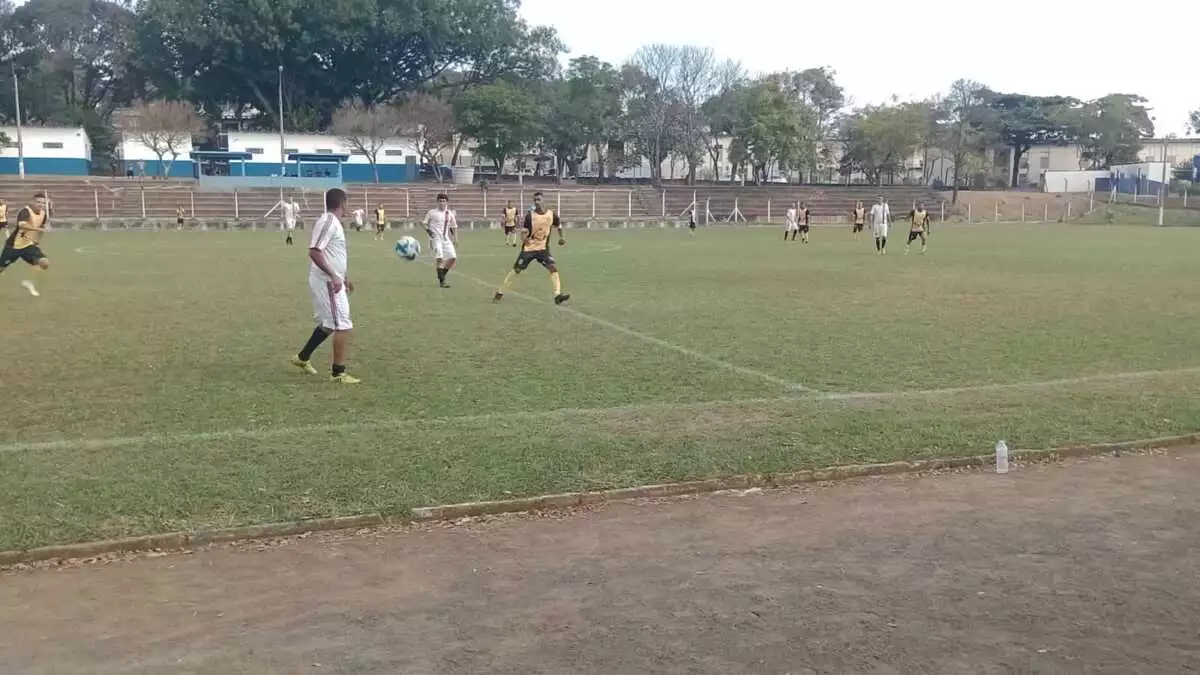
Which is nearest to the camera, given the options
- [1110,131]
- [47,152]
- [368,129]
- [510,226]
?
[510,226]

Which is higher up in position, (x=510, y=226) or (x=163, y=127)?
(x=163, y=127)

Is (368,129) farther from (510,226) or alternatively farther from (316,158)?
(510,226)

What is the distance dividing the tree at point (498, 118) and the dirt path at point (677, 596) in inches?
2546

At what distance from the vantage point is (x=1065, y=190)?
81.9 metres

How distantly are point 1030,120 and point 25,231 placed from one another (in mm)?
85446

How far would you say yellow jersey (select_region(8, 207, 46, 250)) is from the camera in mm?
17781

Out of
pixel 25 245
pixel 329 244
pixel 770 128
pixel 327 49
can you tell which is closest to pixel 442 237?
pixel 25 245

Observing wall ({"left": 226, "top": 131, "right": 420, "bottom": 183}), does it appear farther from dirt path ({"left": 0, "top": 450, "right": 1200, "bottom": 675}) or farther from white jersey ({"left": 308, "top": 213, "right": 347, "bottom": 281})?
dirt path ({"left": 0, "top": 450, "right": 1200, "bottom": 675})

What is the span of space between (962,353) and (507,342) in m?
5.22

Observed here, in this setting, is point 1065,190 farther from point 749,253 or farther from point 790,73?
point 749,253

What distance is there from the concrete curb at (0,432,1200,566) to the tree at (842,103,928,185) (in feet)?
235

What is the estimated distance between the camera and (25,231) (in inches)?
706

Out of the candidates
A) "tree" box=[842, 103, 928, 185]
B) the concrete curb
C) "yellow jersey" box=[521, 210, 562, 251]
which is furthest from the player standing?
"tree" box=[842, 103, 928, 185]

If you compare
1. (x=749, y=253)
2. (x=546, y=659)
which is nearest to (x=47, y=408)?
(x=546, y=659)
